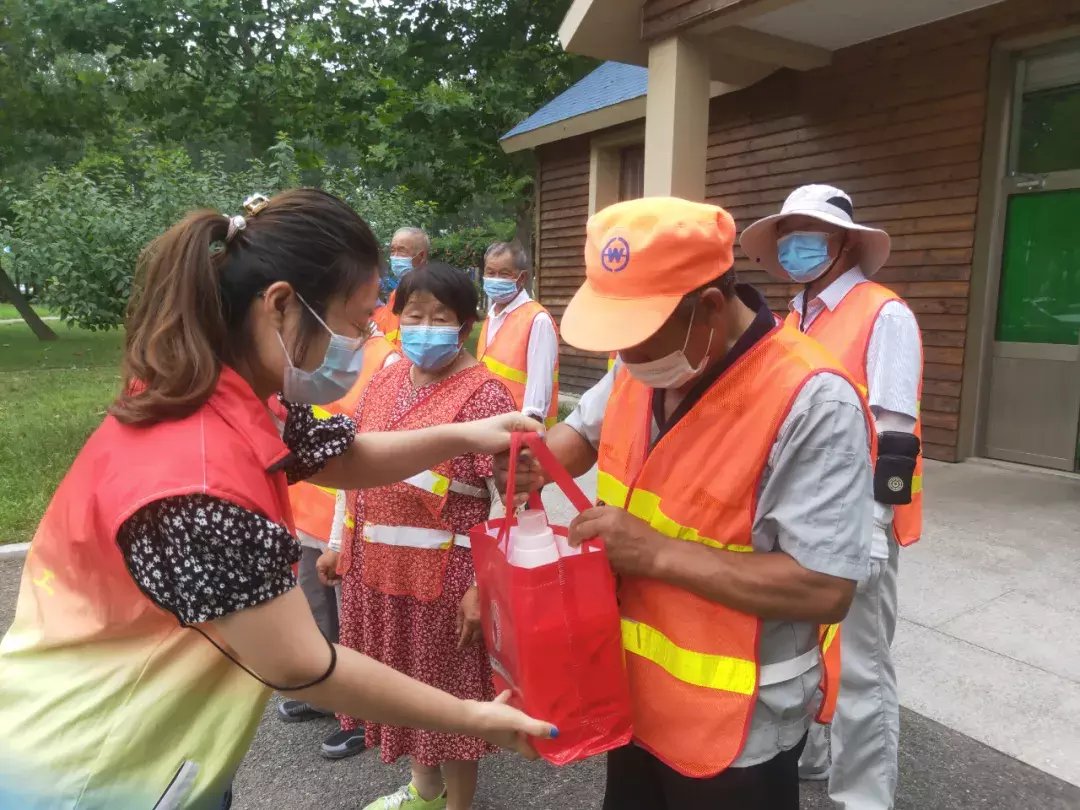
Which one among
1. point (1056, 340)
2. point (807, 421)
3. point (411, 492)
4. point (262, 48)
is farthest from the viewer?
point (262, 48)

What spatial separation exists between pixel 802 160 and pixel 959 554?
4342 millimetres

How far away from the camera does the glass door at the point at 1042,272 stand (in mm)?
6145

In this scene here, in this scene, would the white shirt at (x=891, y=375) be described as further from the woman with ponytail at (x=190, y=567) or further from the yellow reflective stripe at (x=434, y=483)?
the woman with ponytail at (x=190, y=567)

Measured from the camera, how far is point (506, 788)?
291 centimetres

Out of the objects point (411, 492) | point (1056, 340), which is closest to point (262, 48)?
point (1056, 340)

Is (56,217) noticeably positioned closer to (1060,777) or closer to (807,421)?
(807,421)

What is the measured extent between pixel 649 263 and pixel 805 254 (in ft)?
5.52

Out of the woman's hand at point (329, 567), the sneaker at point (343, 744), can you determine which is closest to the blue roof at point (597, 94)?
the woman's hand at point (329, 567)

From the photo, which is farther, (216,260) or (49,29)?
(49,29)

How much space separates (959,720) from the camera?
317 centimetres

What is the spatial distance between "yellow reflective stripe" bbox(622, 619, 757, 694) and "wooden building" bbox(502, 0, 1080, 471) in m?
5.18

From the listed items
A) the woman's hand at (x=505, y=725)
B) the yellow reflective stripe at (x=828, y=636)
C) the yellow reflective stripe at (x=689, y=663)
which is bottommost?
the woman's hand at (x=505, y=725)

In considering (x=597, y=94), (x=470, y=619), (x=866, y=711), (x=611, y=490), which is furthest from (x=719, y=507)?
(x=597, y=94)

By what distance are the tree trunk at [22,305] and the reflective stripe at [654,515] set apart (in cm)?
A: 2212
